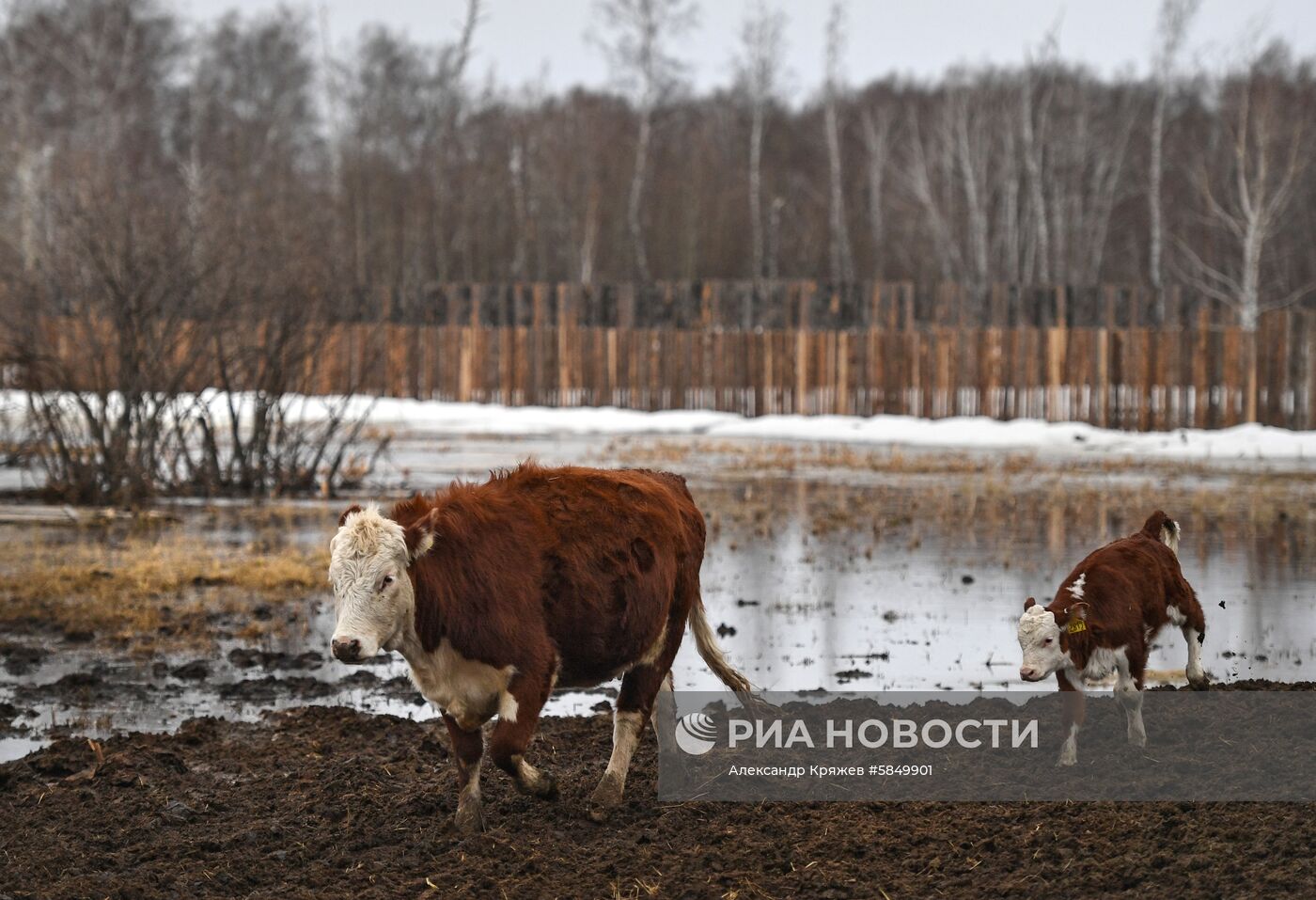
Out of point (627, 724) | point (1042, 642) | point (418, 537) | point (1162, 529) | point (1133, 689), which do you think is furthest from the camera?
point (1162, 529)

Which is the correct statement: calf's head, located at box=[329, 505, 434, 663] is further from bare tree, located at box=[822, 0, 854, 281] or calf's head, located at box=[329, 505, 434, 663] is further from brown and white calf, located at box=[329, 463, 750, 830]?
bare tree, located at box=[822, 0, 854, 281]

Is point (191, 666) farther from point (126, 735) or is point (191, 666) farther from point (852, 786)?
point (852, 786)

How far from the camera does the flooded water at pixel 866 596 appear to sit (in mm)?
8305

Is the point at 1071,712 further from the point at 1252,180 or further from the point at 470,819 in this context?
the point at 1252,180

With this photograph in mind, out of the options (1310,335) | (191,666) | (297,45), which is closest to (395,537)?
(191,666)

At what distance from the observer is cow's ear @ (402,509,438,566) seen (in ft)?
17.4

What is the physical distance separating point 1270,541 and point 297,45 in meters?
58.7

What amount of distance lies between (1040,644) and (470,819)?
2.31 meters

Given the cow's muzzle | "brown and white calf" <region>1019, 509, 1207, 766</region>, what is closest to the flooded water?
"brown and white calf" <region>1019, 509, 1207, 766</region>

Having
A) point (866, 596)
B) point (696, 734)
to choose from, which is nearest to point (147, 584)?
point (866, 596)

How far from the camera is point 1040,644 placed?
19.3ft

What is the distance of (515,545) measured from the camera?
18.6ft

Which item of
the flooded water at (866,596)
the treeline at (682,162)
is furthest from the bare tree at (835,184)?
the flooded water at (866,596)

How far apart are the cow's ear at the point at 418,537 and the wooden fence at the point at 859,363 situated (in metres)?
19.9
